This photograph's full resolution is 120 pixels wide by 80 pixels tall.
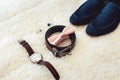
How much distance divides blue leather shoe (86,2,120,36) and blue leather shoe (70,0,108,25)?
0.04 metres

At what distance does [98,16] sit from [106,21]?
0.05 metres

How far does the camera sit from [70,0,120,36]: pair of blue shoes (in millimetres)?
1124

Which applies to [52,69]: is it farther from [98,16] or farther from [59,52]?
[98,16]

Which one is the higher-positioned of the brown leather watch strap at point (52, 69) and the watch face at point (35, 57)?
the watch face at point (35, 57)

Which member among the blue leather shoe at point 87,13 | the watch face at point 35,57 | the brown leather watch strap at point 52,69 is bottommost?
the brown leather watch strap at point 52,69

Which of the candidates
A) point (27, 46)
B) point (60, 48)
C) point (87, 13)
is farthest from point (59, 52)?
point (87, 13)

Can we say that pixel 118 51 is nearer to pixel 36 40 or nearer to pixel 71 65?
pixel 71 65

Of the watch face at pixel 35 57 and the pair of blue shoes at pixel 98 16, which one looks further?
the pair of blue shoes at pixel 98 16

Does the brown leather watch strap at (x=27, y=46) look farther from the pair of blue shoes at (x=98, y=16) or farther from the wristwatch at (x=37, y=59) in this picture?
the pair of blue shoes at (x=98, y=16)

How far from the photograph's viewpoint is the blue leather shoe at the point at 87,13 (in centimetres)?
118

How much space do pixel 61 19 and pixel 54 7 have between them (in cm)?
12

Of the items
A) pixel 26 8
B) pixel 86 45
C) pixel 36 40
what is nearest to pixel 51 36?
pixel 36 40

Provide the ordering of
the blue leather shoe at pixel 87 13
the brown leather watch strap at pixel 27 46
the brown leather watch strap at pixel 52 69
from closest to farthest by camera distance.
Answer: the brown leather watch strap at pixel 52 69 → the brown leather watch strap at pixel 27 46 → the blue leather shoe at pixel 87 13

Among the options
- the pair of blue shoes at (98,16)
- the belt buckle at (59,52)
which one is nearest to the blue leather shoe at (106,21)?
the pair of blue shoes at (98,16)
